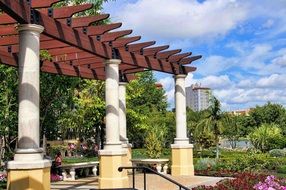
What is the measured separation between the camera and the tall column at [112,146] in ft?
41.2

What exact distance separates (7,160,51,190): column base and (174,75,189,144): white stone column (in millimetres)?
9471

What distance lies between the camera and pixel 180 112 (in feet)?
56.1

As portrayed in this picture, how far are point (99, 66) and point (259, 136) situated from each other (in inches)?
790

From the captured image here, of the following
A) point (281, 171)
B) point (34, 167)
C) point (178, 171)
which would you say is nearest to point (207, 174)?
point (178, 171)

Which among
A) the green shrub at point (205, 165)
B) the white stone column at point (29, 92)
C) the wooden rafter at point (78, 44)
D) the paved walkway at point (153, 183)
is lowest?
the paved walkway at point (153, 183)

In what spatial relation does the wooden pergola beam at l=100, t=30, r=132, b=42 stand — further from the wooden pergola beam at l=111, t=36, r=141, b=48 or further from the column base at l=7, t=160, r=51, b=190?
the column base at l=7, t=160, r=51, b=190

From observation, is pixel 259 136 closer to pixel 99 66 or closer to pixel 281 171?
pixel 281 171

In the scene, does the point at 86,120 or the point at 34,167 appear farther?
the point at 86,120

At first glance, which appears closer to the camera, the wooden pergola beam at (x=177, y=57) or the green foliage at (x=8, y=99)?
the wooden pergola beam at (x=177, y=57)

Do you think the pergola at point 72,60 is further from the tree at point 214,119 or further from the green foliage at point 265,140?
the green foliage at point 265,140

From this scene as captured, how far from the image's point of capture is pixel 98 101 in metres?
26.6

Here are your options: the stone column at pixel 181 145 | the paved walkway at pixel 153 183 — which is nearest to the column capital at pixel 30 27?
the paved walkway at pixel 153 183

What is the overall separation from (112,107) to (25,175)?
206 inches

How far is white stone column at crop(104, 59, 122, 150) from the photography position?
12789mm
